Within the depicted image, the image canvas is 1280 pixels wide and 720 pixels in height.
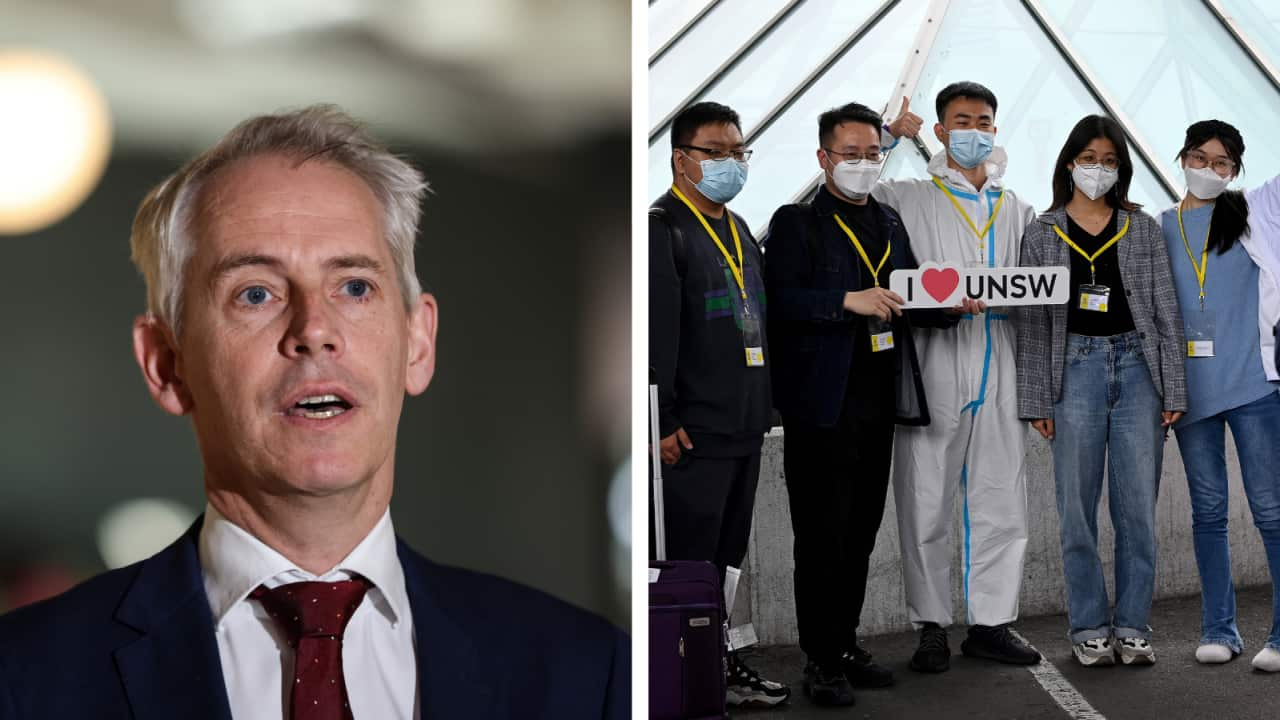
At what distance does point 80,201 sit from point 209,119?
0.72ft

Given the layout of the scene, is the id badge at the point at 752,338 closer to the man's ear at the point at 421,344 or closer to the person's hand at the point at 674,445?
the person's hand at the point at 674,445

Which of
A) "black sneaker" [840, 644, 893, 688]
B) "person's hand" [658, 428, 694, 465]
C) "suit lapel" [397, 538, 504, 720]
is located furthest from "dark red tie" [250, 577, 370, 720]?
"black sneaker" [840, 644, 893, 688]

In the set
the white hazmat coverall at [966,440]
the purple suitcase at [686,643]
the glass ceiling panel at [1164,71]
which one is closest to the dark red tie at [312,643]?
the purple suitcase at [686,643]

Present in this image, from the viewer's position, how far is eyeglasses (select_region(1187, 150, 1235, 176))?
439cm

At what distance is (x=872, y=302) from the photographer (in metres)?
4.09

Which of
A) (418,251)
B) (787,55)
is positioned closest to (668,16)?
(787,55)

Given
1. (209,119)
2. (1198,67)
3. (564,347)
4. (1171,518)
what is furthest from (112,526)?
(1198,67)

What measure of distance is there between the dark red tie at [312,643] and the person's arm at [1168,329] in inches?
131

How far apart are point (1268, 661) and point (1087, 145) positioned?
187cm

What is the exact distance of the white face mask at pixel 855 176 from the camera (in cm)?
420

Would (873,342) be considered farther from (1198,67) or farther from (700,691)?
(1198,67)

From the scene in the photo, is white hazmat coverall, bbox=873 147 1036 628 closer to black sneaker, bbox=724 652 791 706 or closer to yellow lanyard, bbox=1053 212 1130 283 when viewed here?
yellow lanyard, bbox=1053 212 1130 283

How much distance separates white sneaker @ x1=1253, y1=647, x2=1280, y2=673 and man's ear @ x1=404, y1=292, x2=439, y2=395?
11.5ft

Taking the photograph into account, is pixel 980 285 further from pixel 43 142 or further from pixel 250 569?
pixel 43 142
